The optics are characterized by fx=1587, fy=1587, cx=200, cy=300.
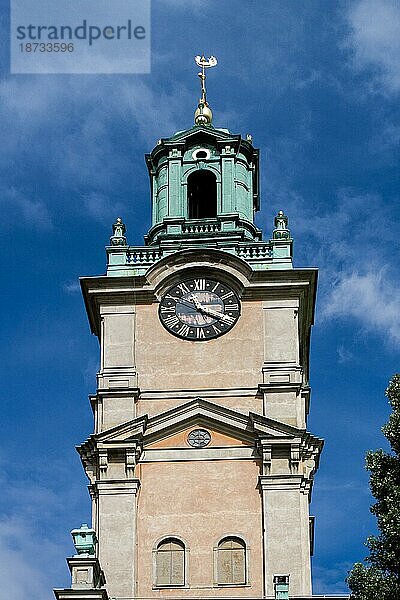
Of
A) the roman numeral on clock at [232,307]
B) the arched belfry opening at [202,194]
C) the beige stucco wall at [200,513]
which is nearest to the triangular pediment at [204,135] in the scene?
the arched belfry opening at [202,194]

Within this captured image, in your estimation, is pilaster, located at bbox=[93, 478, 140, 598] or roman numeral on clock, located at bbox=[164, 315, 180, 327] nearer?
pilaster, located at bbox=[93, 478, 140, 598]

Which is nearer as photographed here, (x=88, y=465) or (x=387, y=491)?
(x=387, y=491)

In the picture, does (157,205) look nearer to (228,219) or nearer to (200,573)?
(228,219)

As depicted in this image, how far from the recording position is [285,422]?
47.2 m

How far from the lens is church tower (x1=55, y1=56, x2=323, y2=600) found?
4538cm

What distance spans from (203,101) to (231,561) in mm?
18990

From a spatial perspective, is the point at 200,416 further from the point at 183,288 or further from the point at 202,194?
the point at 202,194

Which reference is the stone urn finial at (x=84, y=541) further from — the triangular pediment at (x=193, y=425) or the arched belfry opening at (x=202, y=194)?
the arched belfry opening at (x=202, y=194)

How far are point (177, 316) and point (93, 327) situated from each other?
3.53m

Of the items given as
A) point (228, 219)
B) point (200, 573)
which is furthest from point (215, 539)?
point (228, 219)

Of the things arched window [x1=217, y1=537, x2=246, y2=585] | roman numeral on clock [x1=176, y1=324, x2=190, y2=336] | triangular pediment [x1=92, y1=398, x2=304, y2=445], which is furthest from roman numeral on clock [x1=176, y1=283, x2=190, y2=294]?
arched window [x1=217, y1=537, x2=246, y2=585]

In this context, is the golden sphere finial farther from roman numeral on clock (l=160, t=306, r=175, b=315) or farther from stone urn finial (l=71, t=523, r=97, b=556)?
stone urn finial (l=71, t=523, r=97, b=556)

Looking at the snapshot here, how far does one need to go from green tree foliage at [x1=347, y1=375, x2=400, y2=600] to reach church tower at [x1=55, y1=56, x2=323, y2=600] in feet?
29.8

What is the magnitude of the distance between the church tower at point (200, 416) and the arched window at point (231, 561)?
4cm
